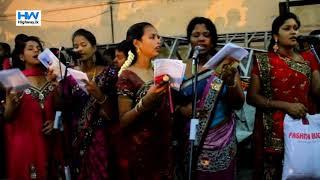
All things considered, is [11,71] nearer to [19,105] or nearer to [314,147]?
[19,105]

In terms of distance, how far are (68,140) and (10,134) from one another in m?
0.56

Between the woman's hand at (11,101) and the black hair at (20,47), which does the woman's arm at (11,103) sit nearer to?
the woman's hand at (11,101)

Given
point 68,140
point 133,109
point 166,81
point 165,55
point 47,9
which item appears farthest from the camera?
point 47,9

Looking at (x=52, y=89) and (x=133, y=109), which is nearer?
(x=133, y=109)

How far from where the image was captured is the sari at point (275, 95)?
3.62 m

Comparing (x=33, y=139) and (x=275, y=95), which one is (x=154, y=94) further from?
(x=33, y=139)

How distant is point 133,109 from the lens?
10.7ft

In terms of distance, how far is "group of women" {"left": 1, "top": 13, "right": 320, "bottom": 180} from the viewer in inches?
134

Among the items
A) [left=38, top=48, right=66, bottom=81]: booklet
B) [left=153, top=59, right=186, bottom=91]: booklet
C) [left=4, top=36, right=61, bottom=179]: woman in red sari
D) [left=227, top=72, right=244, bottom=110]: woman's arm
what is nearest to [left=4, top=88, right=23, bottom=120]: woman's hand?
[left=4, top=36, right=61, bottom=179]: woman in red sari

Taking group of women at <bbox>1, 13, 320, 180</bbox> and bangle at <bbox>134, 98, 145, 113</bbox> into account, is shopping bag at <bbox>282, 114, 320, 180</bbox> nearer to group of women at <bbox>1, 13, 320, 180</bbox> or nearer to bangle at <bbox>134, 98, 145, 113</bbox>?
group of women at <bbox>1, 13, 320, 180</bbox>

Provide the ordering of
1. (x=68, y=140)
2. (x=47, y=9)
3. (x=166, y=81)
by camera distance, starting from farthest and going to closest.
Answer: (x=47, y=9) < (x=68, y=140) < (x=166, y=81)

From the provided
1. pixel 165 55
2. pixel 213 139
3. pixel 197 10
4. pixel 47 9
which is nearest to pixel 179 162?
pixel 213 139

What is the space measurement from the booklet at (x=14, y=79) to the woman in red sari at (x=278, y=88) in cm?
174

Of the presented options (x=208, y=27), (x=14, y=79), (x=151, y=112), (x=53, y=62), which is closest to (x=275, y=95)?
(x=208, y=27)
